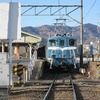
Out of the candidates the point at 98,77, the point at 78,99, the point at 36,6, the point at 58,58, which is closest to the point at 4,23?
the point at 78,99

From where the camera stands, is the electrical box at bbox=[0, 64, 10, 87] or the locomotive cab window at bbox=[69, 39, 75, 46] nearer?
the electrical box at bbox=[0, 64, 10, 87]

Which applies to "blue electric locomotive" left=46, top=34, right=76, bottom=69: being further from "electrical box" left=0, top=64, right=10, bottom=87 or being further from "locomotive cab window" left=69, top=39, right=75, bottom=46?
"electrical box" left=0, top=64, right=10, bottom=87

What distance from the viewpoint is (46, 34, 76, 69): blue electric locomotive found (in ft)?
123

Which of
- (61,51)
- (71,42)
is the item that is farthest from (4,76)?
(71,42)

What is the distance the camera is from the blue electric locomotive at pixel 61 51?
37.6 metres

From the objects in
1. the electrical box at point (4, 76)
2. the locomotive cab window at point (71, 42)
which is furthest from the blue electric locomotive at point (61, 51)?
the electrical box at point (4, 76)

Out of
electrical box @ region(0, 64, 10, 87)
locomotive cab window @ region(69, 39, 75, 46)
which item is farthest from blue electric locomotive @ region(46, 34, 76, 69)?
electrical box @ region(0, 64, 10, 87)

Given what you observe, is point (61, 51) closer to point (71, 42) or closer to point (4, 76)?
point (71, 42)

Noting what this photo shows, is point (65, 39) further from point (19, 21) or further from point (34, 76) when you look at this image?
point (19, 21)

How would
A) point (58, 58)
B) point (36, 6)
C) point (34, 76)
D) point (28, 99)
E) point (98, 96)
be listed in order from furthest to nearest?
point (36, 6) → point (58, 58) → point (34, 76) → point (98, 96) → point (28, 99)

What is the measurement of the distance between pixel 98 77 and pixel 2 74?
588 inches

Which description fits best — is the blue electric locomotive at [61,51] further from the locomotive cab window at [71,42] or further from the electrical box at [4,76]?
the electrical box at [4,76]

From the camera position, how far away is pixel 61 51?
1502 inches

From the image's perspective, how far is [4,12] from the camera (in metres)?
16.7
